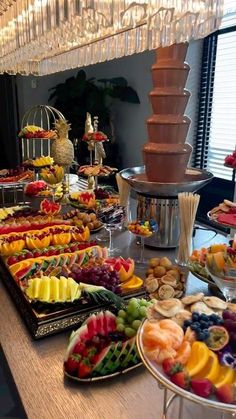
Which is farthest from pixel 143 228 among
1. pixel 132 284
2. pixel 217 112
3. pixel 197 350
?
pixel 217 112

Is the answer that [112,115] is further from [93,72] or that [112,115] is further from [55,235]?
[55,235]

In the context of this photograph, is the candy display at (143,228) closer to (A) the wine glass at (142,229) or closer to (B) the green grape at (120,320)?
(A) the wine glass at (142,229)

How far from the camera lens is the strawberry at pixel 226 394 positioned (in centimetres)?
52

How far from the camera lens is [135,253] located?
4.50ft

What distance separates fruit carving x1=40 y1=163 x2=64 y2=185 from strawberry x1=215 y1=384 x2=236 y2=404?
65.3 inches

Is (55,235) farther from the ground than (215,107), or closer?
closer

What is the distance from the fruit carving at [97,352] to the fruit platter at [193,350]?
0.44 ft

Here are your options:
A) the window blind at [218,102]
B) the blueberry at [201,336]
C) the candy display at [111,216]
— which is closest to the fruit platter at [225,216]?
the candy display at [111,216]

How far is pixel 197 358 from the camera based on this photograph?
1.93 feet

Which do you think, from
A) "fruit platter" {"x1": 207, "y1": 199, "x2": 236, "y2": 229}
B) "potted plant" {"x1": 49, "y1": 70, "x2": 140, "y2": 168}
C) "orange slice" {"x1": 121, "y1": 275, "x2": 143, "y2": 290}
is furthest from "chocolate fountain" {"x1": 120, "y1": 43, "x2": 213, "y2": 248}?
"potted plant" {"x1": 49, "y1": 70, "x2": 140, "y2": 168}

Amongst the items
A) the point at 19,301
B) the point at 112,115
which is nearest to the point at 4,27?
the point at 19,301

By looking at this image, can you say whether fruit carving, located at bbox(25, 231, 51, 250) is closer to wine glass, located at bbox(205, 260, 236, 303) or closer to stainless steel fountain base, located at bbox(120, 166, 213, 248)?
stainless steel fountain base, located at bbox(120, 166, 213, 248)

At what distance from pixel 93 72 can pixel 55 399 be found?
4117mm

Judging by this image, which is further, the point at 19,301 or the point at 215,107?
the point at 215,107
